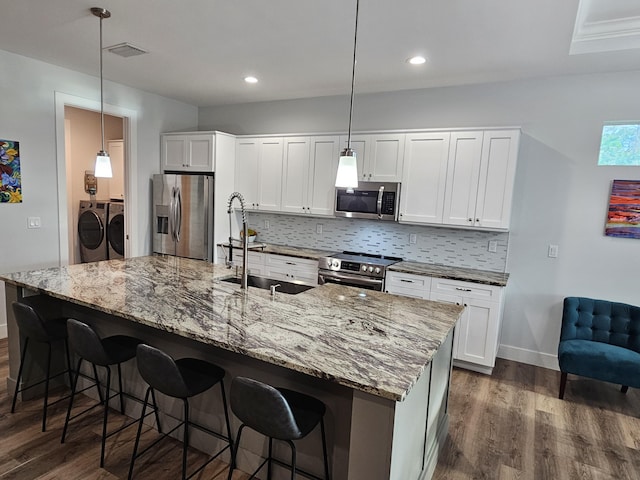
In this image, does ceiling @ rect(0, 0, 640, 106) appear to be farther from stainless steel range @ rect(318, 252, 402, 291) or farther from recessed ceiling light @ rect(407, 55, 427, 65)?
stainless steel range @ rect(318, 252, 402, 291)

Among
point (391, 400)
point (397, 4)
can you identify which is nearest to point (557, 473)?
point (391, 400)

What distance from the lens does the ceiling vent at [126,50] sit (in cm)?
316

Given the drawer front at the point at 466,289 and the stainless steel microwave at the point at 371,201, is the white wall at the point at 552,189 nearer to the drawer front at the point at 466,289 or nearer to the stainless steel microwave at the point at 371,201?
the drawer front at the point at 466,289

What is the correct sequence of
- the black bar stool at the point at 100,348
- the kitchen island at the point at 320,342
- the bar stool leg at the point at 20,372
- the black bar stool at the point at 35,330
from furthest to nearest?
the bar stool leg at the point at 20,372, the black bar stool at the point at 35,330, the black bar stool at the point at 100,348, the kitchen island at the point at 320,342

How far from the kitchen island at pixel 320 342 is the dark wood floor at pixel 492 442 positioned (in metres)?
0.28

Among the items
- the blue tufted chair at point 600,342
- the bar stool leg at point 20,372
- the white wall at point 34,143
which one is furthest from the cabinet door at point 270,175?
the blue tufted chair at point 600,342

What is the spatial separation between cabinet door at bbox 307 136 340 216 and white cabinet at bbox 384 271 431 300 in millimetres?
1059

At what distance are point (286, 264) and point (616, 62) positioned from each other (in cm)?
347

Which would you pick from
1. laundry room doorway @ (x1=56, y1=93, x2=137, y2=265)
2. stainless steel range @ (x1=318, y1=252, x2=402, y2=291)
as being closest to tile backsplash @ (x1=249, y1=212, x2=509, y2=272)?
stainless steel range @ (x1=318, y1=252, x2=402, y2=291)

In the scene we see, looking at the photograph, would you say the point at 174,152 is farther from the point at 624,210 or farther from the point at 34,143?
the point at 624,210

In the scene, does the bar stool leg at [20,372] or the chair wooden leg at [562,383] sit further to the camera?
the chair wooden leg at [562,383]

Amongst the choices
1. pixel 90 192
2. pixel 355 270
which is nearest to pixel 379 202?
pixel 355 270

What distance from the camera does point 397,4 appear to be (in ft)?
7.52

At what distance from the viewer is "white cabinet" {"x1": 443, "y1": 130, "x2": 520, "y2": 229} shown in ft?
11.3
